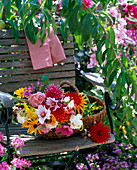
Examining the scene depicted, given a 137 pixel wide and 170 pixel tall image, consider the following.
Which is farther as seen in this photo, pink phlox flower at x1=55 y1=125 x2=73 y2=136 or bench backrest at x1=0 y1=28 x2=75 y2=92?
bench backrest at x1=0 y1=28 x2=75 y2=92

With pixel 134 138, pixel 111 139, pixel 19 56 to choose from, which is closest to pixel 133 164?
pixel 134 138

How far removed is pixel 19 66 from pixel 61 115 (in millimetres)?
786

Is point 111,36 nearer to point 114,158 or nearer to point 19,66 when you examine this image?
point 19,66

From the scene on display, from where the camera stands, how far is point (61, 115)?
1.17 m

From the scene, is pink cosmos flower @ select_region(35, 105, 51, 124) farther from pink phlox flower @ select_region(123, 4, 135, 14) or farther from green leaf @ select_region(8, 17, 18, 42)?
pink phlox flower @ select_region(123, 4, 135, 14)

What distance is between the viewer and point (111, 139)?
4.31ft

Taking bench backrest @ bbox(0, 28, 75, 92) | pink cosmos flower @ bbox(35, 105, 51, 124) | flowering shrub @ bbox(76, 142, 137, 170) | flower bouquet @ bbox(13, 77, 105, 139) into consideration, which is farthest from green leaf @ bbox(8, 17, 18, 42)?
flowering shrub @ bbox(76, 142, 137, 170)

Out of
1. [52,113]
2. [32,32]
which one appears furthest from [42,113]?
[32,32]

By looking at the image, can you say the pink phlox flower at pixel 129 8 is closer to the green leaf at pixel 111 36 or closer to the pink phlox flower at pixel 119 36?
the pink phlox flower at pixel 119 36

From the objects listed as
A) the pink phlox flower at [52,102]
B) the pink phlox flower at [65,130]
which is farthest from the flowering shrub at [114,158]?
the pink phlox flower at [52,102]

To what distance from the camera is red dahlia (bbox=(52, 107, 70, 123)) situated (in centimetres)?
117

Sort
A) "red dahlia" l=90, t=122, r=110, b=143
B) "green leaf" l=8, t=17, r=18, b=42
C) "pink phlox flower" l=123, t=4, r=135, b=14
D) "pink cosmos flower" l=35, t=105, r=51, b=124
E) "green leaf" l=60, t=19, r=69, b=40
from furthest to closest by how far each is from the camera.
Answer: "pink phlox flower" l=123, t=4, r=135, b=14 → "green leaf" l=8, t=17, r=18, b=42 → "green leaf" l=60, t=19, r=69, b=40 → "red dahlia" l=90, t=122, r=110, b=143 → "pink cosmos flower" l=35, t=105, r=51, b=124

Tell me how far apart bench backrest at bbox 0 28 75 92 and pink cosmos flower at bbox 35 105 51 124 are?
712 mm

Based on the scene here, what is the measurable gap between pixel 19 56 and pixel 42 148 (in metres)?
0.81
